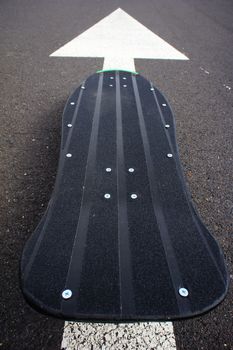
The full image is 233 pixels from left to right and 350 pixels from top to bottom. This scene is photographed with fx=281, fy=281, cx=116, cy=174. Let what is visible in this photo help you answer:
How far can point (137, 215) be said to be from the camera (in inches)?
56.9

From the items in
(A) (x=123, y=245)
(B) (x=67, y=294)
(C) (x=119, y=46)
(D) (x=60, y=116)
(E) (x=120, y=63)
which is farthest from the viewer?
(C) (x=119, y=46)

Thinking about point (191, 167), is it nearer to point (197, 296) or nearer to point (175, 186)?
point (175, 186)

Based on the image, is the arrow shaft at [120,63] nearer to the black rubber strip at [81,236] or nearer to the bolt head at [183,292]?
the black rubber strip at [81,236]

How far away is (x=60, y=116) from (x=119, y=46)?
2.06 metres

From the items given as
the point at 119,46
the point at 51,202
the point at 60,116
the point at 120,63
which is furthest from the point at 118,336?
the point at 119,46

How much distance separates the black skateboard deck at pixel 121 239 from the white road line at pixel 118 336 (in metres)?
0.32

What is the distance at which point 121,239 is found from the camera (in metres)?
1.33

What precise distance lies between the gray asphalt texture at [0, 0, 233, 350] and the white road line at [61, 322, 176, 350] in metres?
0.05

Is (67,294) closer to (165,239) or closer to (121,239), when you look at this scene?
(121,239)

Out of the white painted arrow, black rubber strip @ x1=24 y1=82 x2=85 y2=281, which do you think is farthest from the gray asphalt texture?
black rubber strip @ x1=24 y1=82 x2=85 y2=281

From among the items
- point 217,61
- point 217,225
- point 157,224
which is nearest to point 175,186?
point 157,224

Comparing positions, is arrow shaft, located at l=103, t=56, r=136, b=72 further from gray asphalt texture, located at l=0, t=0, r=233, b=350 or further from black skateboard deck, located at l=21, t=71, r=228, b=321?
black skateboard deck, located at l=21, t=71, r=228, b=321

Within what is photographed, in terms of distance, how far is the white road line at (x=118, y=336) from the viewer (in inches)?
Result: 50.8

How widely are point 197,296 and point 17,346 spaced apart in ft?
2.75
